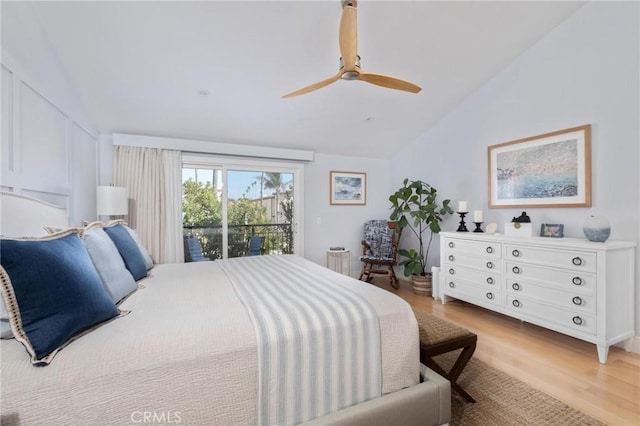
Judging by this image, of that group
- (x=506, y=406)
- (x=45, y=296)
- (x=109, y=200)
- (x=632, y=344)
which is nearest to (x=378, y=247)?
(x=632, y=344)

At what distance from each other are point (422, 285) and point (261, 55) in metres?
3.54

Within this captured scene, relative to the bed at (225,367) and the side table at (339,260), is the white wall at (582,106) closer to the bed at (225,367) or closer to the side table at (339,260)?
the side table at (339,260)

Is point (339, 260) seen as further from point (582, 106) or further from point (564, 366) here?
point (582, 106)

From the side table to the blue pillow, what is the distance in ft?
9.28

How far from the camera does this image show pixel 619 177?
2418mm

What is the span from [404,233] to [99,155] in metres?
4.67

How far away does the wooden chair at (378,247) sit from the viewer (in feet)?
14.4

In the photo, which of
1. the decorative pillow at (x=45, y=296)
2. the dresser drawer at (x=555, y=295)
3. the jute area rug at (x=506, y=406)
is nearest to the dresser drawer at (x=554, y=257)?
the dresser drawer at (x=555, y=295)

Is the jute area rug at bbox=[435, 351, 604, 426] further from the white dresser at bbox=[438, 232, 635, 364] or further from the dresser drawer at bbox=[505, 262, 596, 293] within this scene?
the dresser drawer at bbox=[505, 262, 596, 293]

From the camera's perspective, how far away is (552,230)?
2.75 m

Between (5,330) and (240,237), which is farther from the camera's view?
(240,237)

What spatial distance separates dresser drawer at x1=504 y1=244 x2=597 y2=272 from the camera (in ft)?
7.32

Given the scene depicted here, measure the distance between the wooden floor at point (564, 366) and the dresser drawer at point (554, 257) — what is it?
0.71 metres

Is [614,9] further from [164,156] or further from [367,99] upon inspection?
[164,156]
